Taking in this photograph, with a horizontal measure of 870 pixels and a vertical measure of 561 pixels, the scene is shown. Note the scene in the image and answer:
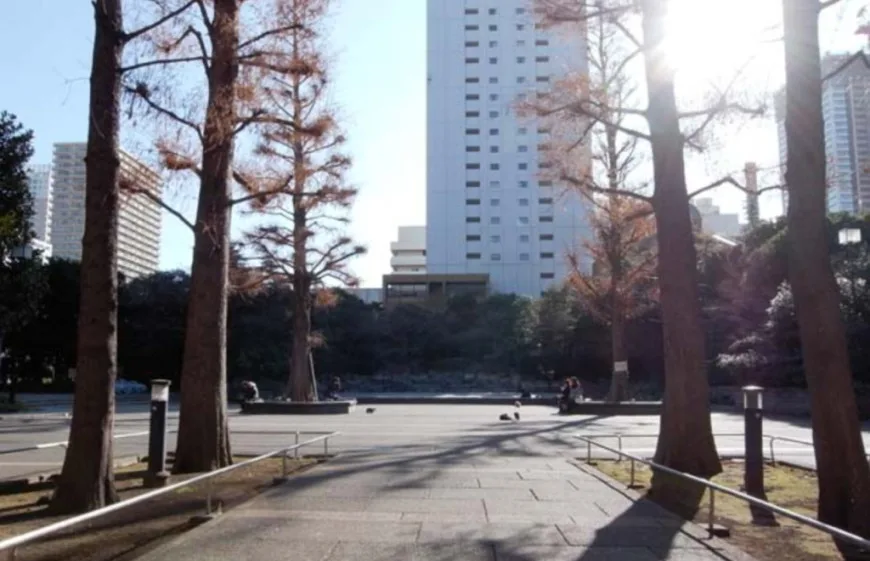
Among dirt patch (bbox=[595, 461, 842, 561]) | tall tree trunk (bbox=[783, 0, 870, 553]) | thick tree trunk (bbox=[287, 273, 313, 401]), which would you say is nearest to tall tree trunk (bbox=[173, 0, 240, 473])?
dirt patch (bbox=[595, 461, 842, 561])

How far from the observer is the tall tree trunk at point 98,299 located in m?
8.80

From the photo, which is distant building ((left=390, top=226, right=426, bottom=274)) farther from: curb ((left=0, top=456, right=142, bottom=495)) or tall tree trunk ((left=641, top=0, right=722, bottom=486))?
curb ((left=0, top=456, right=142, bottom=495))

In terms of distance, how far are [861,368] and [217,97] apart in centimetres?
2697

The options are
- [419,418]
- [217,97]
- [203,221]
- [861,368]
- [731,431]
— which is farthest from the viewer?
[861,368]

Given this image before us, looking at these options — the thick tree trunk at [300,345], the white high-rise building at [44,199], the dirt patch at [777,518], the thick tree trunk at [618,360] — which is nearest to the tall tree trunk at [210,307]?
the dirt patch at [777,518]

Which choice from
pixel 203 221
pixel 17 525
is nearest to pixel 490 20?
pixel 203 221

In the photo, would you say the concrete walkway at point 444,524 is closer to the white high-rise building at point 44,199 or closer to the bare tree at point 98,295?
the bare tree at point 98,295

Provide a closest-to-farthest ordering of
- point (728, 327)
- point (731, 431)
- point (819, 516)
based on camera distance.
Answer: point (819, 516) → point (731, 431) → point (728, 327)

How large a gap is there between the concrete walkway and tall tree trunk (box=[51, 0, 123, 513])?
170cm

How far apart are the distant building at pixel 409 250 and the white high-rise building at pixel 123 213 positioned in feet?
137

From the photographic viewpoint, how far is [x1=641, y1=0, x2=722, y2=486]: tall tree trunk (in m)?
12.6

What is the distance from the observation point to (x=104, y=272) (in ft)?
29.9

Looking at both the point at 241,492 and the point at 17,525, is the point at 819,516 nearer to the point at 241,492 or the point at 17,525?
the point at 241,492

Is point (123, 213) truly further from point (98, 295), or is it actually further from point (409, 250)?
point (409, 250)
